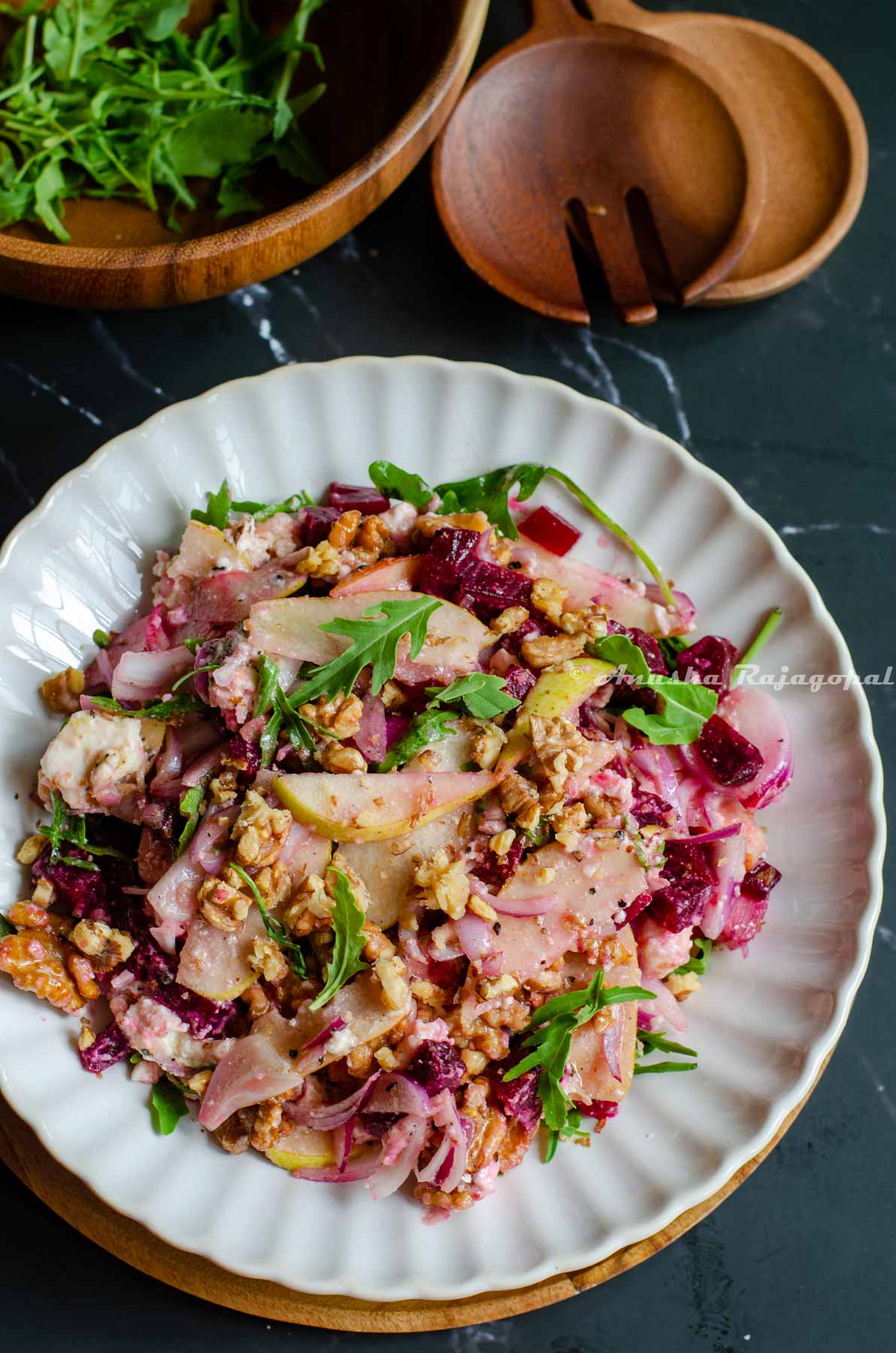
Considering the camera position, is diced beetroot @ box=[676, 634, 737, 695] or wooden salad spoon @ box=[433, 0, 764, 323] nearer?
diced beetroot @ box=[676, 634, 737, 695]

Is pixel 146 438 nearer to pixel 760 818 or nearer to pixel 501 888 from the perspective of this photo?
pixel 501 888

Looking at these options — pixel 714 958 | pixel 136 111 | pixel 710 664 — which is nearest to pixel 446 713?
pixel 710 664

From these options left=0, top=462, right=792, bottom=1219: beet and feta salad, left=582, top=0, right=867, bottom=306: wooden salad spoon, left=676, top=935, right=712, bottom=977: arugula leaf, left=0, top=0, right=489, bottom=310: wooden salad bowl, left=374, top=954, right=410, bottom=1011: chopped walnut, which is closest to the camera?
left=374, top=954, right=410, bottom=1011: chopped walnut

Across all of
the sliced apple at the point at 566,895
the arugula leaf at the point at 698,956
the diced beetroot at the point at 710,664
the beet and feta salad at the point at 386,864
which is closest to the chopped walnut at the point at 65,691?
the beet and feta salad at the point at 386,864

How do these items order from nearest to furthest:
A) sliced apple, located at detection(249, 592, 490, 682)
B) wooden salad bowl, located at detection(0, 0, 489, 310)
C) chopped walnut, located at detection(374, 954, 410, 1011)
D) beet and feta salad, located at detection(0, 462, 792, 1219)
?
chopped walnut, located at detection(374, 954, 410, 1011)
beet and feta salad, located at detection(0, 462, 792, 1219)
sliced apple, located at detection(249, 592, 490, 682)
wooden salad bowl, located at detection(0, 0, 489, 310)

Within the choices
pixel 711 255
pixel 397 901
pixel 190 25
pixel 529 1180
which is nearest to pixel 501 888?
pixel 397 901

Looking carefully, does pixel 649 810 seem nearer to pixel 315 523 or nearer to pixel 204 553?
pixel 315 523

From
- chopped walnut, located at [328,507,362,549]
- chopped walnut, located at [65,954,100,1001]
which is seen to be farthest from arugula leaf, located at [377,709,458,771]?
chopped walnut, located at [65,954,100,1001]

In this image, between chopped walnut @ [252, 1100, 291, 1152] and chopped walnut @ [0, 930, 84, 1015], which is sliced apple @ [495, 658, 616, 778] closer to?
chopped walnut @ [252, 1100, 291, 1152]
